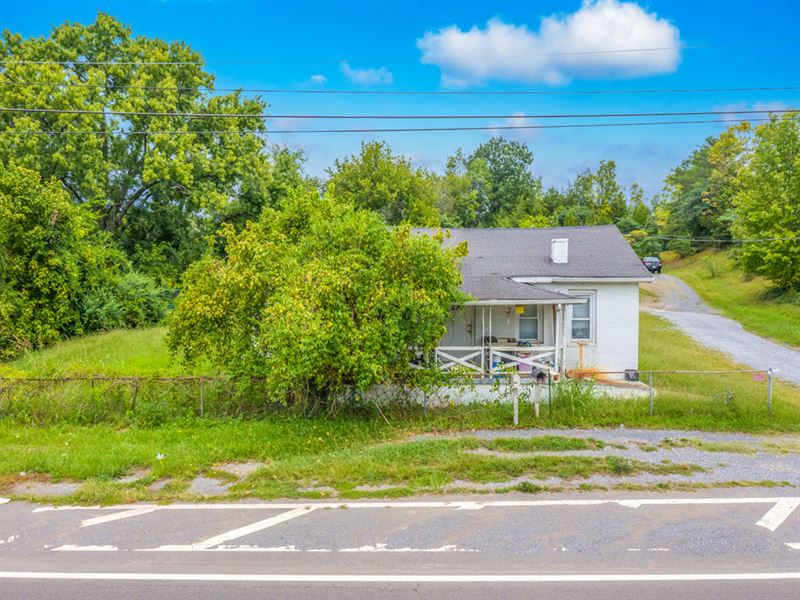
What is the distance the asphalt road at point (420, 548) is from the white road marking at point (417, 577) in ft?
0.06

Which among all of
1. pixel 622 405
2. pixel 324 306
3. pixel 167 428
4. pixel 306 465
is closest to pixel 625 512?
pixel 306 465

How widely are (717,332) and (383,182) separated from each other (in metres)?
26.2

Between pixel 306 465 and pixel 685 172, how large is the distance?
67519mm

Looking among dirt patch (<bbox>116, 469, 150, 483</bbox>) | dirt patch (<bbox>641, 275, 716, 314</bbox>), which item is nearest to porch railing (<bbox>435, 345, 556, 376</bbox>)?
dirt patch (<bbox>116, 469, 150, 483</bbox>)

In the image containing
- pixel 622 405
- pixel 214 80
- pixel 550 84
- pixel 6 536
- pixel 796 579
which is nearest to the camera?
pixel 796 579

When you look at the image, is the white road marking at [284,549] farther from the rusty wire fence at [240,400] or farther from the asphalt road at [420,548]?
the rusty wire fence at [240,400]

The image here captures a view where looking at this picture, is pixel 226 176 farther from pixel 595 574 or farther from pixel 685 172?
pixel 685 172

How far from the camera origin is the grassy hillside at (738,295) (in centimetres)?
2568

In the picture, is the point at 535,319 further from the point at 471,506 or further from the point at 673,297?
the point at 673,297

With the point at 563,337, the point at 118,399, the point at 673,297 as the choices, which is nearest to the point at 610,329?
the point at 563,337

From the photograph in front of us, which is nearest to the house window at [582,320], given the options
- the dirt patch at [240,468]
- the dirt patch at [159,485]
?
the dirt patch at [240,468]

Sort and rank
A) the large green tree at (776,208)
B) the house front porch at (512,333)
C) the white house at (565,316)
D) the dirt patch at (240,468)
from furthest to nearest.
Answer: the large green tree at (776,208), the white house at (565,316), the house front porch at (512,333), the dirt patch at (240,468)

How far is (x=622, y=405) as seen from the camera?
1116 centimetres

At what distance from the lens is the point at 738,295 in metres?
34.9
